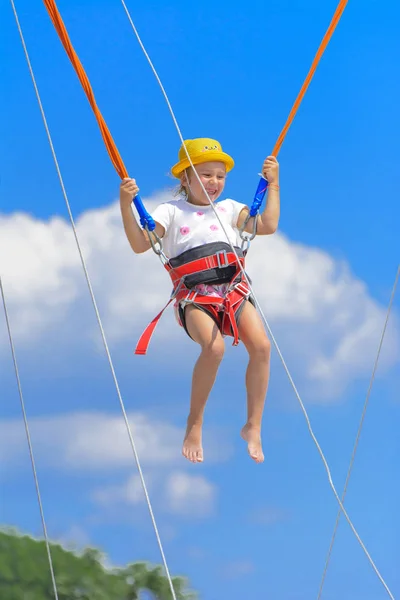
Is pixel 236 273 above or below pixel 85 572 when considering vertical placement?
below

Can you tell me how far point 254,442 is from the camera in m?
5.61

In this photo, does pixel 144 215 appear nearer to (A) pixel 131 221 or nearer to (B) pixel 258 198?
(A) pixel 131 221

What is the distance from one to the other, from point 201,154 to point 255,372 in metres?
1.30

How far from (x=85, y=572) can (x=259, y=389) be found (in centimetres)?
701

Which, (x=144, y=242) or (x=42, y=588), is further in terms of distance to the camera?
(x=42, y=588)

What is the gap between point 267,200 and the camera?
5.72 meters

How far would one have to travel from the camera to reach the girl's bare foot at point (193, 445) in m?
5.64

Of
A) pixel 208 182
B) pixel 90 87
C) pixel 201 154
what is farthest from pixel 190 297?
pixel 90 87

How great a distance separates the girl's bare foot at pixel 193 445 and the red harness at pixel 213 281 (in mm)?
534

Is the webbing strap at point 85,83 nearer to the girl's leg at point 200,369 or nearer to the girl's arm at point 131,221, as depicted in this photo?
the girl's arm at point 131,221

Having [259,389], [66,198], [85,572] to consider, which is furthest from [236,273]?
[85,572]

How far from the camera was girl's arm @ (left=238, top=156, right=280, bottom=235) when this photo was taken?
18.5 feet

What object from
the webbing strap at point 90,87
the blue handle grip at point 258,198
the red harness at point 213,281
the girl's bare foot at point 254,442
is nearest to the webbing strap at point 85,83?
the webbing strap at point 90,87

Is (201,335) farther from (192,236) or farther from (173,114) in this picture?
(173,114)
